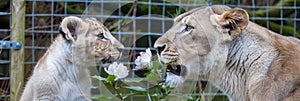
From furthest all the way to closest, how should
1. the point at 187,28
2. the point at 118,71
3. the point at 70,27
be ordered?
the point at 70,27 < the point at 187,28 < the point at 118,71

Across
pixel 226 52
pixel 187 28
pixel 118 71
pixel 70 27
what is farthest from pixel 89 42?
pixel 118 71

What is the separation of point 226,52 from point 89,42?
1.02m

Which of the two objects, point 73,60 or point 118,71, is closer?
point 118,71

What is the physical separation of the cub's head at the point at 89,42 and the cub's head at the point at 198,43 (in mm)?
683

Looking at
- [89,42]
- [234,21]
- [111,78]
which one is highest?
[234,21]

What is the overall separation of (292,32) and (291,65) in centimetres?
304

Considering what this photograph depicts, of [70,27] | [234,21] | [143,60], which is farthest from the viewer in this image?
[70,27]

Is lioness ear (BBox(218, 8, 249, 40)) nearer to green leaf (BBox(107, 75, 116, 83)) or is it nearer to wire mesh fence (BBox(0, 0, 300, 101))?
green leaf (BBox(107, 75, 116, 83))

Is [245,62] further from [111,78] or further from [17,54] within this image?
[17,54]

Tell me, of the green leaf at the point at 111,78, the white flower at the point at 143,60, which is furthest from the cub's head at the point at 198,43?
the green leaf at the point at 111,78

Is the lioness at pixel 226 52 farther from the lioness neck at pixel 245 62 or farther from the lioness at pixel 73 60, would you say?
the lioness at pixel 73 60

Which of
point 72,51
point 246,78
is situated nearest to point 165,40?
point 246,78

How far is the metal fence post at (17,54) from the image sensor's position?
5020 millimetres

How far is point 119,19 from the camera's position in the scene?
221 inches
